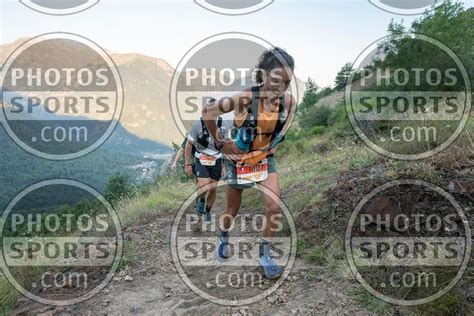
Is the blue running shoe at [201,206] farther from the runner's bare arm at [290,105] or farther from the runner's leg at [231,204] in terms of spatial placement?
the runner's bare arm at [290,105]

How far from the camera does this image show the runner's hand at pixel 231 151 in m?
3.15

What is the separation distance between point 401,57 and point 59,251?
59.8 feet

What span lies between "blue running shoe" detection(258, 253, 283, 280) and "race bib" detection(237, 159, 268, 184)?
2.62 ft

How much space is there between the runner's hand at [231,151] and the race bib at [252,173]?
0.12m

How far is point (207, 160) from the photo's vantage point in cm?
562

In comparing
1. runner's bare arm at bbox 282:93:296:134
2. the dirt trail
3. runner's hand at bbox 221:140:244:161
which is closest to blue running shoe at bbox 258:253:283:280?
the dirt trail

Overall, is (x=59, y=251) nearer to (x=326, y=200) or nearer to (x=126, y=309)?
(x=126, y=309)

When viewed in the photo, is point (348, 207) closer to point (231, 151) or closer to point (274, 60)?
point (231, 151)

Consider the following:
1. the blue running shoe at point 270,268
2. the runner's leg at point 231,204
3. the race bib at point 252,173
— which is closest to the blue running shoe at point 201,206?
the runner's leg at point 231,204

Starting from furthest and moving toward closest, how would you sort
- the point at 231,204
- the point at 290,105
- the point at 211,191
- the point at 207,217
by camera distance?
the point at 207,217, the point at 211,191, the point at 231,204, the point at 290,105

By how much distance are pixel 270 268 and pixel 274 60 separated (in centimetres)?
199

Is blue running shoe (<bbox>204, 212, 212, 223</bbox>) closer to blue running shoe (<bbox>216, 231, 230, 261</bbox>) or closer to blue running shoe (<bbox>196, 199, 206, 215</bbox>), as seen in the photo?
blue running shoe (<bbox>196, 199, 206, 215</bbox>)

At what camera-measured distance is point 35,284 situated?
3939 mm

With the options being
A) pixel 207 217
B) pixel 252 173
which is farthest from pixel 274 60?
pixel 207 217
